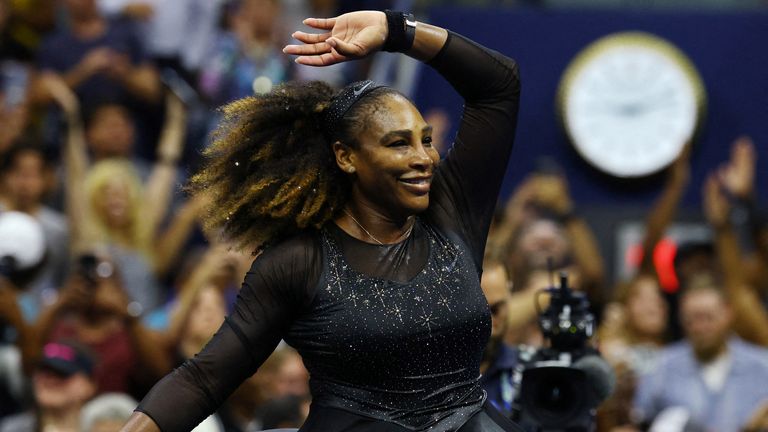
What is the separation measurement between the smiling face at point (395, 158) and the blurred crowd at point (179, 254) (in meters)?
1.09

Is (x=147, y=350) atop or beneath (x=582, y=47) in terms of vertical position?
beneath

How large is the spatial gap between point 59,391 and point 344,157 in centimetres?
240

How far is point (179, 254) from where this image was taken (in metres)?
7.13

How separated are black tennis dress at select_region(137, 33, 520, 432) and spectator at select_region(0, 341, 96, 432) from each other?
7.47 feet

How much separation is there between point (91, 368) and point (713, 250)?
374 centimetres

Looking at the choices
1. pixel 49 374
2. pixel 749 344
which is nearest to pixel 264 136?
pixel 49 374

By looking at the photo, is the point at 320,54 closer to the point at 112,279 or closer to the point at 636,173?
the point at 112,279

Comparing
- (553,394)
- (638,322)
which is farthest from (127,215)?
(553,394)

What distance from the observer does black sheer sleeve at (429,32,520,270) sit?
338cm

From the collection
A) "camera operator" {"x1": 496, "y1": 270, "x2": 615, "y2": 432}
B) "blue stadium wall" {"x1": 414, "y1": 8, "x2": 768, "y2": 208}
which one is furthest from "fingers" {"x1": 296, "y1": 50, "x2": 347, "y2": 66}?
"blue stadium wall" {"x1": 414, "y1": 8, "x2": 768, "y2": 208}

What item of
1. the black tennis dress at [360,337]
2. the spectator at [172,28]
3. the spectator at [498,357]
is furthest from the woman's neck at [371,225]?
the spectator at [172,28]

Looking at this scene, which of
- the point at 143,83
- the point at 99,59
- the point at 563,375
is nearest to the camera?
the point at 563,375

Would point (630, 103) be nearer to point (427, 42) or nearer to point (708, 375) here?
point (708, 375)

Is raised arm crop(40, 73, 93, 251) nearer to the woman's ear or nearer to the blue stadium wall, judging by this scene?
the blue stadium wall
